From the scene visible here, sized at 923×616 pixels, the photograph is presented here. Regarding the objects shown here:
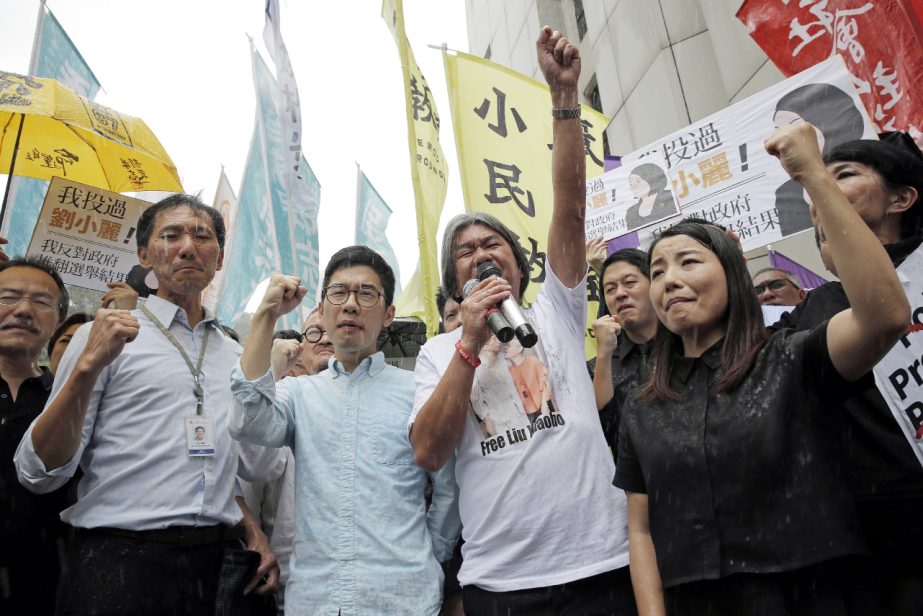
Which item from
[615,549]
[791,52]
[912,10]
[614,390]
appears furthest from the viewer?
[791,52]

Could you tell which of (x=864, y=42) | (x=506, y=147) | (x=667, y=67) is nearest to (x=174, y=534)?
(x=506, y=147)

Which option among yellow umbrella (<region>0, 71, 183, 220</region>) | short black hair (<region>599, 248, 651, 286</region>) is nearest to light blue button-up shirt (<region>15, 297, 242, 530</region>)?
short black hair (<region>599, 248, 651, 286</region>)

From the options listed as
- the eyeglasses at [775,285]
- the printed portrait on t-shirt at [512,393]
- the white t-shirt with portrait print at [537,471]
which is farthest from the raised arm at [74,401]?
the eyeglasses at [775,285]

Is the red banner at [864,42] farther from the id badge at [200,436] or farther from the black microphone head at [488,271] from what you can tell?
the id badge at [200,436]

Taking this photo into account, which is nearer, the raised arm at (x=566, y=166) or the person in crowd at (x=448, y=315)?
the raised arm at (x=566, y=166)

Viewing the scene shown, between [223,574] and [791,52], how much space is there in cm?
446

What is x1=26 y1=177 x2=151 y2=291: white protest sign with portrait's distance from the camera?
3.92 meters

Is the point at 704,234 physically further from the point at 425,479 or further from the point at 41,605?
the point at 41,605

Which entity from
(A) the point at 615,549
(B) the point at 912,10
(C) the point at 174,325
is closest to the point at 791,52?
(B) the point at 912,10

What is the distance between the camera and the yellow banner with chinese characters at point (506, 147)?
464 centimetres

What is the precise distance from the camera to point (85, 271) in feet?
13.2

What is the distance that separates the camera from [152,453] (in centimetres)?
205

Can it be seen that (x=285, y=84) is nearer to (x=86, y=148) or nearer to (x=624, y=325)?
(x=86, y=148)

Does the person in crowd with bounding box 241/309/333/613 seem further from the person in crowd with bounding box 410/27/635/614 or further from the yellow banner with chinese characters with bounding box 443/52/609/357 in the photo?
the yellow banner with chinese characters with bounding box 443/52/609/357
